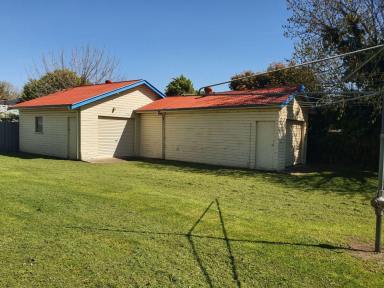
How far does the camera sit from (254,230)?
610 cm

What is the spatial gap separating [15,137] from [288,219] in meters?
18.3

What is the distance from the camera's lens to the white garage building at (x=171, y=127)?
15047mm

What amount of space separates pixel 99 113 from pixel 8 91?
4549 centimetres

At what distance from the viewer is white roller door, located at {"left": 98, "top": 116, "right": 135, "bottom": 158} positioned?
60.0 ft

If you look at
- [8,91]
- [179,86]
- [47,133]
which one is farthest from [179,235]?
[8,91]

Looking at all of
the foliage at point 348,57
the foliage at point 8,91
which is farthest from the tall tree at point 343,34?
the foliage at point 8,91

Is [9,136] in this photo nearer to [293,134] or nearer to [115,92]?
[115,92]

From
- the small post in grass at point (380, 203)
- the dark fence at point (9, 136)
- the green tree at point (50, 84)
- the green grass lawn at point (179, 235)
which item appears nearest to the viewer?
the green grass lawn at point (179, 235)

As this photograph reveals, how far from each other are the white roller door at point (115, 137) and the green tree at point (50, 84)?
17567mm

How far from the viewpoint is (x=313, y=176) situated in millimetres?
13445

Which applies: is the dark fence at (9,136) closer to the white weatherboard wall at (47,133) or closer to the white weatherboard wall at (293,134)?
the white weatherboard wall at (47,133)

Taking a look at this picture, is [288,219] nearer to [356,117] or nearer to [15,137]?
[356,117]

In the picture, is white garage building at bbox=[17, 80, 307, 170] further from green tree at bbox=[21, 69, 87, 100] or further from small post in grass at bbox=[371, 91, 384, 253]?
green tree at bbox=[21, 69, 87, 100]

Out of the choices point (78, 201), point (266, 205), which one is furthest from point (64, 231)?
point (266, 205)
